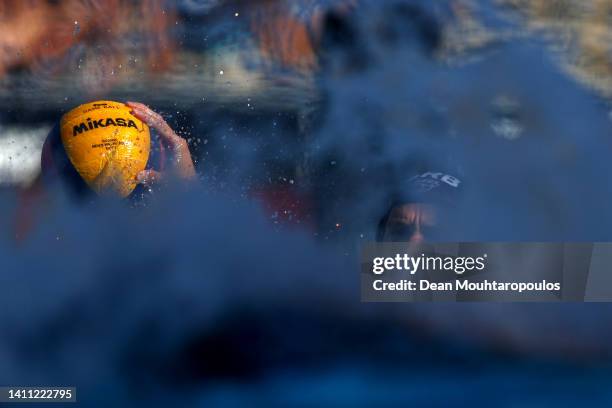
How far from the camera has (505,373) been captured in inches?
180

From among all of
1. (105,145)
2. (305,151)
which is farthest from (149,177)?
(305,151)

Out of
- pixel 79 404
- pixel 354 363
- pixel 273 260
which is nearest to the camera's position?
pixel 79 404

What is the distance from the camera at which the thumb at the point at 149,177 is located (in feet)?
15.4

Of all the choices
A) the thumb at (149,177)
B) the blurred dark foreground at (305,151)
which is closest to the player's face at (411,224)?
the blurred dark foreground at (305,151)

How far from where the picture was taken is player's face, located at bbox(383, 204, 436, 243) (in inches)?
182

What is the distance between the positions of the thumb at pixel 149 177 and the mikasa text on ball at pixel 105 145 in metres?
0.04

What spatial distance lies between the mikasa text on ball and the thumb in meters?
0.04

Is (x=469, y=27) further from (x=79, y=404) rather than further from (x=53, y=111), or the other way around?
(x=79, y=404)

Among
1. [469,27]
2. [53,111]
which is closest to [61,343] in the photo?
[53,111]

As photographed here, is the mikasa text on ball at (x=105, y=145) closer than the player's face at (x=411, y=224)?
Yes

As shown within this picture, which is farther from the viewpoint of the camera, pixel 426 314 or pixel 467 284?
pixel 426 314

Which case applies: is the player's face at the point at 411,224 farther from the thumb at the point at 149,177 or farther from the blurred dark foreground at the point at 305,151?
the thumb at the point at 149,177

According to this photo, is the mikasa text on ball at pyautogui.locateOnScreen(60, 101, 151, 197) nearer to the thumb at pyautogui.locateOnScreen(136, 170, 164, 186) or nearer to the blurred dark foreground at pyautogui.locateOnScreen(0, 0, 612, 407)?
the thumb at pyautogui.locateOnScreen(136, 170, 164, 186)

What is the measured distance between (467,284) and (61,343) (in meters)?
2.13
